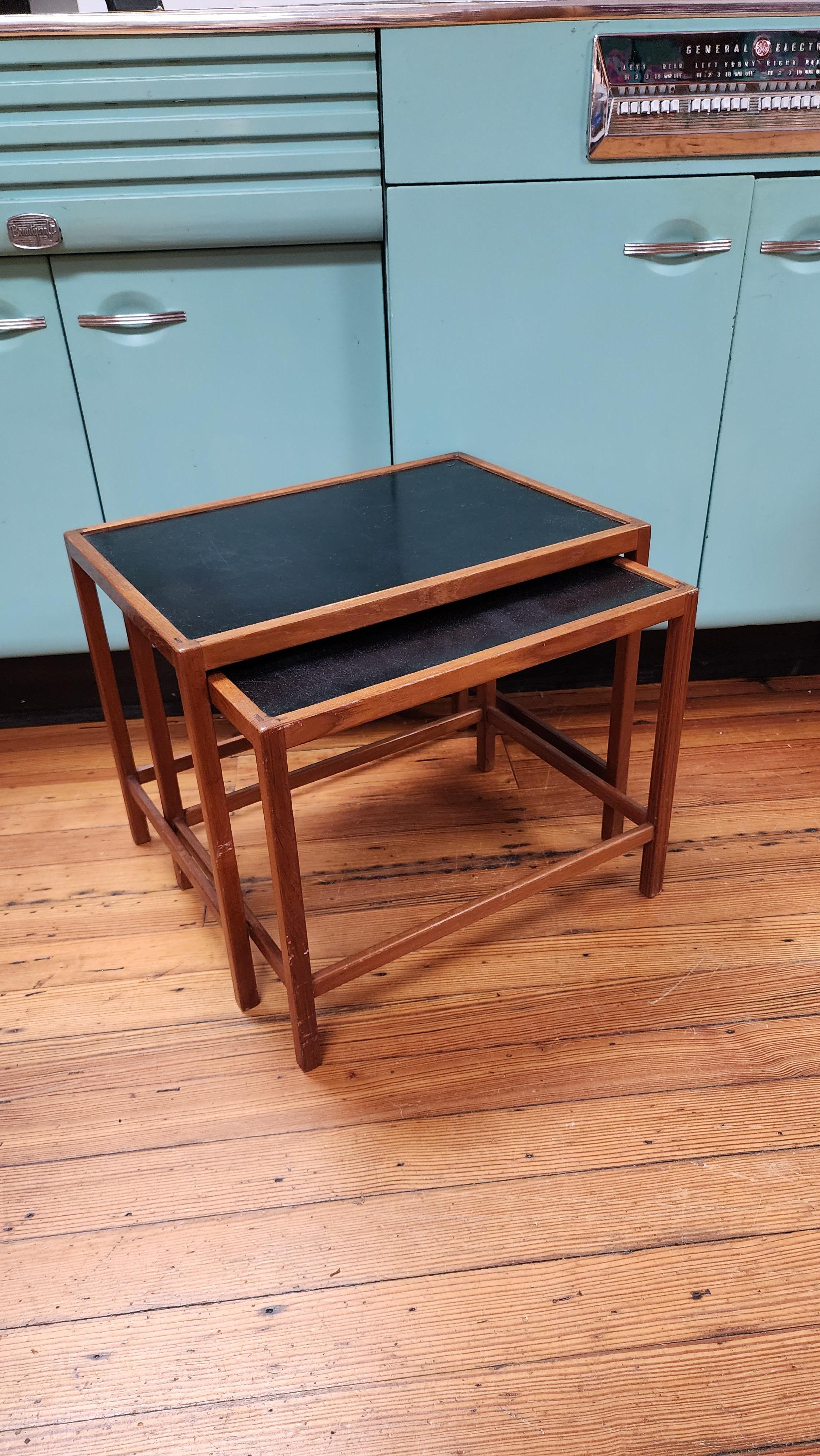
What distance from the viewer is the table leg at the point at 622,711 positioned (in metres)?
1.34

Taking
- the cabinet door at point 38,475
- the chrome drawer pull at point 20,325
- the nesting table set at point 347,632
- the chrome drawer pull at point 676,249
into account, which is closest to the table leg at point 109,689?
the nesting table set at point 347,632

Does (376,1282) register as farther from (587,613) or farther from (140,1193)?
(587,613)

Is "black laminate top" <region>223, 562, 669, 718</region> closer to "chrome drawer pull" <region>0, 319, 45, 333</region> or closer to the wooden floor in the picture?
the wooden floor

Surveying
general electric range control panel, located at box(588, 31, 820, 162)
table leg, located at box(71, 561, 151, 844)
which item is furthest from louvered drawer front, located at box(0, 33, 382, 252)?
table leg, located at box(71, 561, 151, 844)

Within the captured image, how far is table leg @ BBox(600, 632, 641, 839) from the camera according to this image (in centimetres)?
134

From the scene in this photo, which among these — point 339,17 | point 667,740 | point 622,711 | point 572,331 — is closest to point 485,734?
point 622,711

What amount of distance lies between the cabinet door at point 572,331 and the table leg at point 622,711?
44cm

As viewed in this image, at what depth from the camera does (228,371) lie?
1557 millimetres

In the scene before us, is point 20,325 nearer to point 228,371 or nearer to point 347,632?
point 228,371

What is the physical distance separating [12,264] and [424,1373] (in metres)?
1.57

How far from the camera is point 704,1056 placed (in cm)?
113

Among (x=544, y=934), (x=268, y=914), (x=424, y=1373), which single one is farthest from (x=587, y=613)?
(x=424, y=1373)

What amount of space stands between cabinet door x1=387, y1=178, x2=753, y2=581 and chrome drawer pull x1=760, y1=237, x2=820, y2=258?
0.15 ft

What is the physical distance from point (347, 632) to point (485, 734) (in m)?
0.64
